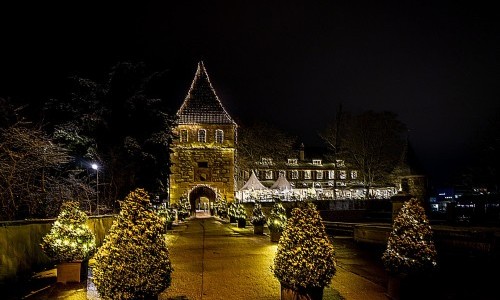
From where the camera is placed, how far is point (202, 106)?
188 feet

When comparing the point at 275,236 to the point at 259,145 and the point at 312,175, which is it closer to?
the point at 259,145

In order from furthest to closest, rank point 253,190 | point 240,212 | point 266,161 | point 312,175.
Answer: point 312,175 → point 266,161 → point 253,190 → point 240,212

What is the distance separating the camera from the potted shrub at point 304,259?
7.39 metres

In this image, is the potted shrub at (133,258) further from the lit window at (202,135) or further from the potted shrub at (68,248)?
the lit window at (202,135)

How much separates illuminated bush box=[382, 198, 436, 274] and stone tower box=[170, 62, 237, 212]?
156 ft

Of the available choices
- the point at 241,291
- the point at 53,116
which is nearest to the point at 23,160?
the point at 53,116

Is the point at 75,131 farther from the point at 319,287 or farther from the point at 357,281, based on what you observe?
the point at 319,287

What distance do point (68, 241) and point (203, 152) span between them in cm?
4683

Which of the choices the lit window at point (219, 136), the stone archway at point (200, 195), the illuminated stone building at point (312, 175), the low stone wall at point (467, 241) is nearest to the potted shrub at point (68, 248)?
the low stone wall at point (467, 241)

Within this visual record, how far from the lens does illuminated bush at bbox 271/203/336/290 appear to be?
7395 millimetres

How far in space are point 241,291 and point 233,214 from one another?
86.0 ft

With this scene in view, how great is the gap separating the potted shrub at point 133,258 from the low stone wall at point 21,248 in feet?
14.8

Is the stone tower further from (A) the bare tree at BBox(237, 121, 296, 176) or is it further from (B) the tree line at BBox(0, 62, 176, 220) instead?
(B) the tree line at BBox(0, 62, 176, 220)

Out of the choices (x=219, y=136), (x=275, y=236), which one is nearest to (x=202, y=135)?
(x=219, y=136)
